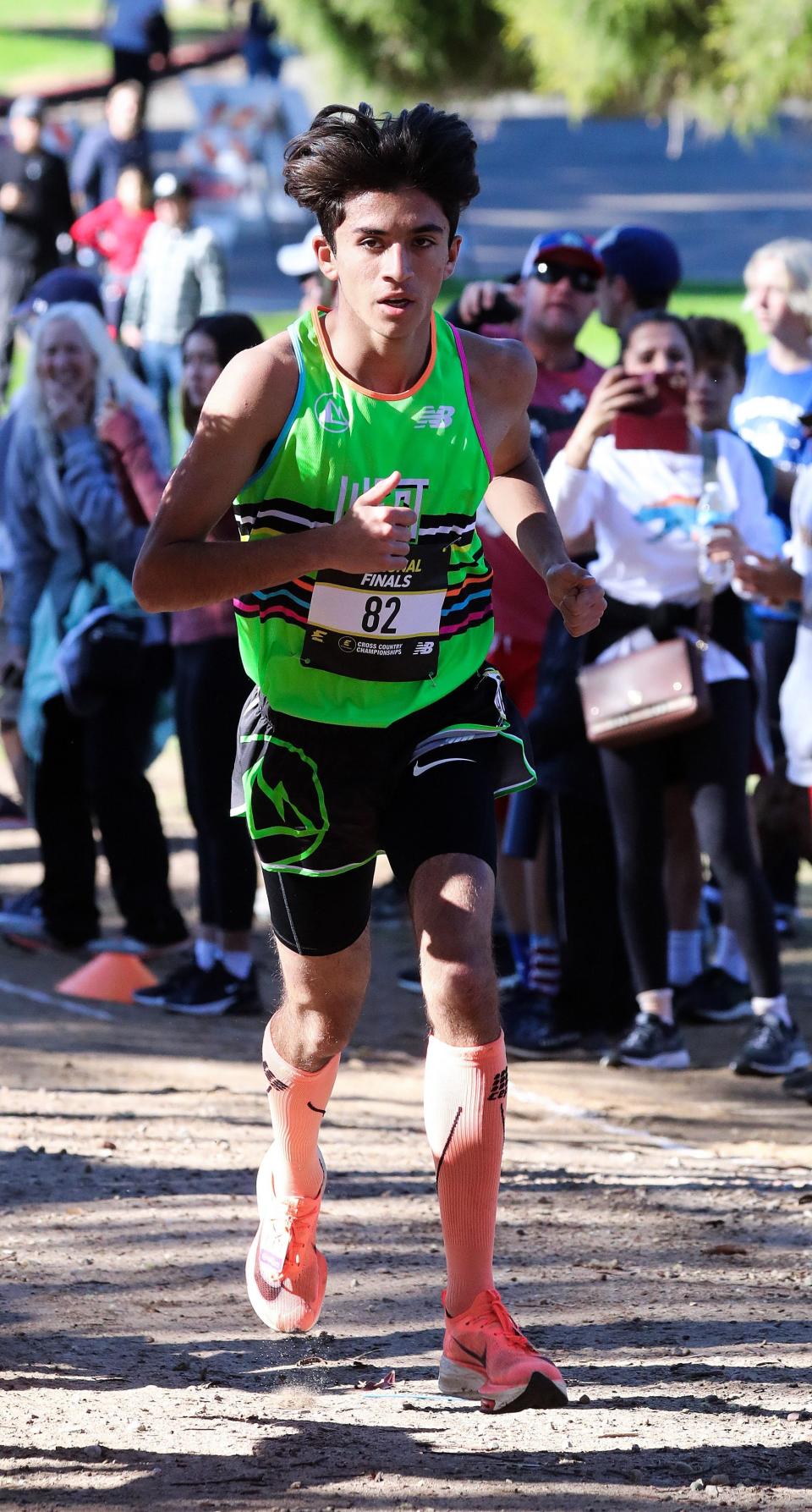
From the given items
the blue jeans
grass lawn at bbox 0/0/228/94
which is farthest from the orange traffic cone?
grass lawn at bbox 0/0/228/94

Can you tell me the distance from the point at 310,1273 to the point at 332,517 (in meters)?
1.48

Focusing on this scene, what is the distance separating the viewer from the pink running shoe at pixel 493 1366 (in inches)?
142

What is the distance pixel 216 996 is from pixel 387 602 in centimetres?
382

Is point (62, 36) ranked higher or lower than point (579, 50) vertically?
lower

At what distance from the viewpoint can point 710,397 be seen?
267 inches

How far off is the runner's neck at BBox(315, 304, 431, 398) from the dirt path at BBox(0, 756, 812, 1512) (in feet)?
6.17

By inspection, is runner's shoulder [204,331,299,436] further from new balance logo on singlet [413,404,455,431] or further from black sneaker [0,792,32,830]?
black sneaker [0,792,32,830]

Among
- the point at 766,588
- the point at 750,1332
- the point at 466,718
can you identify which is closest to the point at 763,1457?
the point at 750,1332

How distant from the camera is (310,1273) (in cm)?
414

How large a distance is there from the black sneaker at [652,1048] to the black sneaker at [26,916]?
258 cm

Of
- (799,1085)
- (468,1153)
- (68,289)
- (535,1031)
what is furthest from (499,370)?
(68,289)

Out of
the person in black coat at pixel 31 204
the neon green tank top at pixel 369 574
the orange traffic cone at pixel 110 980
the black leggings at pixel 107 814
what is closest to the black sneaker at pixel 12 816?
the black leggings at pixel 107 814

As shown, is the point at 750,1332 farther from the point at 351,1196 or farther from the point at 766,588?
the point at 766,588

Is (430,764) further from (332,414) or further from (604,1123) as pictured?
(604,1123)
